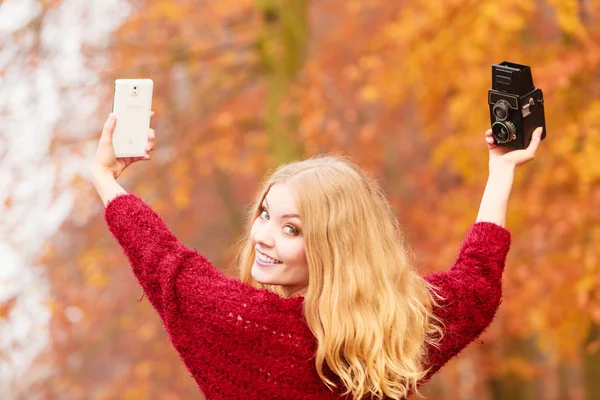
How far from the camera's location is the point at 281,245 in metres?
2.82

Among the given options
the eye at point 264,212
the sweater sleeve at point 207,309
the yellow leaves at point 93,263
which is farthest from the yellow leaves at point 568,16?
the yellow leaves at point 93,263

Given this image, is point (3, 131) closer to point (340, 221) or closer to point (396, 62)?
point (396, 62)

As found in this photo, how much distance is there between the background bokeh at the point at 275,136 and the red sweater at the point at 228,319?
12.1ft

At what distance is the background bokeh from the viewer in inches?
286

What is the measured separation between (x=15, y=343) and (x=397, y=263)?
16.3 feet

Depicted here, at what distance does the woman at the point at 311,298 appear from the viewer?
9.00 ft

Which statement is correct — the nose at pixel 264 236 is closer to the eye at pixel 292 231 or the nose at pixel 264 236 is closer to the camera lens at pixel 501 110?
the eye at pixel 292 231

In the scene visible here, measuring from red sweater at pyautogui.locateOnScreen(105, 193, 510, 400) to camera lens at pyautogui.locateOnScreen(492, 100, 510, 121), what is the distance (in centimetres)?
54

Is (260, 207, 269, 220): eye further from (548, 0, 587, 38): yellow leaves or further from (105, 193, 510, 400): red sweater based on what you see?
(548, 0, 587, 38): yellow leaves

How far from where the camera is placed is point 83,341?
10984 mm

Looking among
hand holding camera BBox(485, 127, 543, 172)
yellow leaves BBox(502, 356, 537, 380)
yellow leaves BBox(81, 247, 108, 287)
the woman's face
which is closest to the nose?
the woman's face

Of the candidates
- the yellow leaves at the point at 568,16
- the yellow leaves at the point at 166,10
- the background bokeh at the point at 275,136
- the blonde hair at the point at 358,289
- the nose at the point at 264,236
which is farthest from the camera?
the yellow leaves at the point at 166,10

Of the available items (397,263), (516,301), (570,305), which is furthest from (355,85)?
(397,263)

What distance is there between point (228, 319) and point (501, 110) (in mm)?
1081
